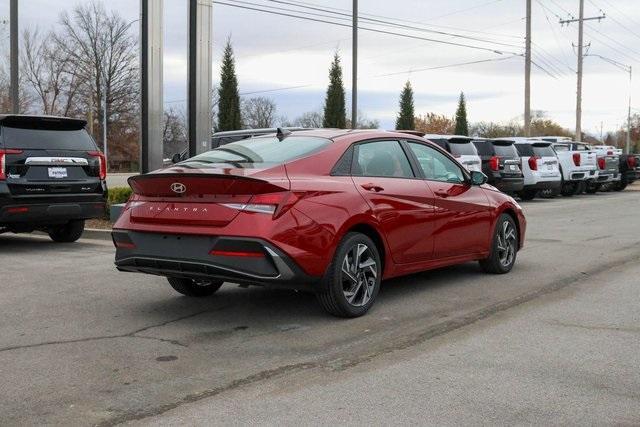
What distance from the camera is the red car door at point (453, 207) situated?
22.7 ft

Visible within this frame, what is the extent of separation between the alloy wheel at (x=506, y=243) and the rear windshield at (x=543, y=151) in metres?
14.4

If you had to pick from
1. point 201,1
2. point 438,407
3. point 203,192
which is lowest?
point 438,407

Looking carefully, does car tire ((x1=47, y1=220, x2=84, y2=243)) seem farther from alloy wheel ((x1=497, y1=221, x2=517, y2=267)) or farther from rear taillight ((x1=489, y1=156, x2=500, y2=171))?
rear taillight ((x1=489, y1=156, x2=500, y2=171))

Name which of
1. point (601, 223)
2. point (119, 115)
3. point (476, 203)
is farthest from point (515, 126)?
point (476, 203)

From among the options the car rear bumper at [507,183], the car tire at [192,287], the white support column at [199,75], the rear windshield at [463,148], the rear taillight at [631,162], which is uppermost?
the white support column at [199,75]

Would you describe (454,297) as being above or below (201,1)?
below

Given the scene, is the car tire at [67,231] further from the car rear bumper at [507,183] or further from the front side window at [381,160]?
the car rear bumper at [507,183]

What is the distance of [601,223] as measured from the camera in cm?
1403

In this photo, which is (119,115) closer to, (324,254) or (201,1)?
(201,1)

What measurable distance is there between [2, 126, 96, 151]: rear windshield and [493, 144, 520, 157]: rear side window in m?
12.6

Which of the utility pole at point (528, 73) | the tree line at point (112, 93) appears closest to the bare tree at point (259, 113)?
the tree line at point (112, 93)

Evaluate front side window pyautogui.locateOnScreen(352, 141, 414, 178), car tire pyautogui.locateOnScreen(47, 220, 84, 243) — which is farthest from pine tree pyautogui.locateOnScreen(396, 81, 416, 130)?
front side window pyautogui.locateOnScreen(352, 141, 414, 178)

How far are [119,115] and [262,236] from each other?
62388mm

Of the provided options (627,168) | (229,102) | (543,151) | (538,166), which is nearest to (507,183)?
(538,166)
